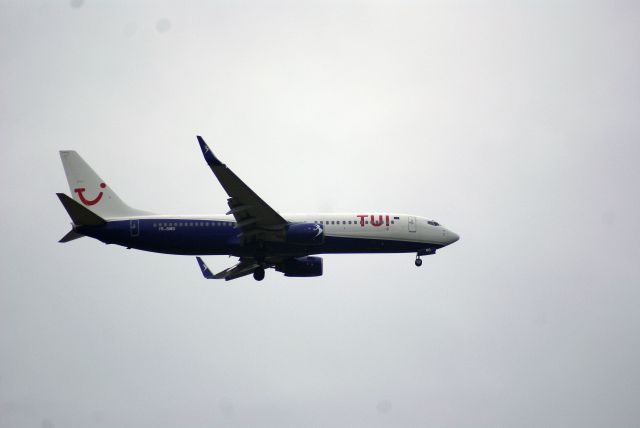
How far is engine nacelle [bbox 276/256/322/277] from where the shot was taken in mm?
84500

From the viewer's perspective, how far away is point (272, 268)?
85.2 m

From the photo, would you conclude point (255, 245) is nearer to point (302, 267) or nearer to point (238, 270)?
point (302, 267)

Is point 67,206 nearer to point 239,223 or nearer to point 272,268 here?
point 239,223

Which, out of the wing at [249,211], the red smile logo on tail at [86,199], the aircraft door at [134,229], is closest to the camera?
the wing at [249,211]

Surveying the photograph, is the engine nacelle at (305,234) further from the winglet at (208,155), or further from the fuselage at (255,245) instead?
the winglet at (208,155)

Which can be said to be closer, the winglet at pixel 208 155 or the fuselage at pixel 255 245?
the winglet at pixel 208 155

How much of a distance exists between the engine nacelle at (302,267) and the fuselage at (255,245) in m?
4.24

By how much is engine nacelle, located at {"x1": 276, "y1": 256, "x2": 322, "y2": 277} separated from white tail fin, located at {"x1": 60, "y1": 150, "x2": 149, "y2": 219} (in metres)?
12.8

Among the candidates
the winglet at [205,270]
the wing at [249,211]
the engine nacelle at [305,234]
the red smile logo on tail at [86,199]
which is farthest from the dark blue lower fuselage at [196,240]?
the winglet at [205,270]

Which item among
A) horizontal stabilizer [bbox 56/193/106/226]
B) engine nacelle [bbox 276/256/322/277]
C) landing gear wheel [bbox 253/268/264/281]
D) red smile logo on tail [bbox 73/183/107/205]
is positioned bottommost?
landing gear wheel [bbox 253/268/264/281]

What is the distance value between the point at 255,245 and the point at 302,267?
769 cm

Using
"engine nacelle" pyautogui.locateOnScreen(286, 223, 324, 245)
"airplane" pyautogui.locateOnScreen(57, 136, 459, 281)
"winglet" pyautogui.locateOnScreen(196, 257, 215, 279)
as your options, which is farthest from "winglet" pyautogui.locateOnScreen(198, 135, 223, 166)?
"winglet" pyautogui.locateOnScreen(196, 257, 215, 279)

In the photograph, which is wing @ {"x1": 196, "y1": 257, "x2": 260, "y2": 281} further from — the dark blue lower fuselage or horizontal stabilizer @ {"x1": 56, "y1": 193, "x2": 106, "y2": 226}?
horizontal stabilizer @ {"x1": 56, "y1": 193, "x2": 106, "y2": 226}

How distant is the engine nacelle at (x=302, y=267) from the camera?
8450 cm
